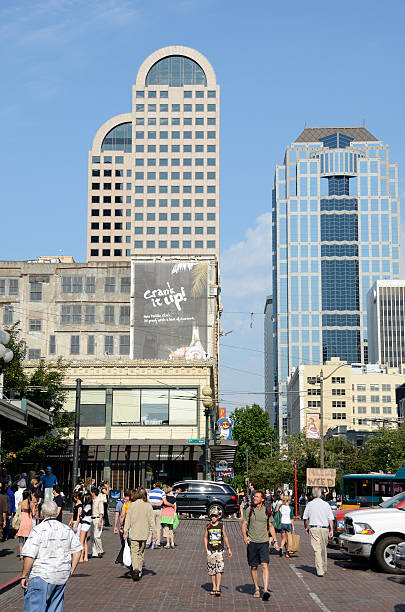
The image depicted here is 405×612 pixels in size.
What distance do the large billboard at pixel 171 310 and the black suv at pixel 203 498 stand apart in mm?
32037

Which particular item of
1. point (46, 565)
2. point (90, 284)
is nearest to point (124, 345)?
point (90, 284)

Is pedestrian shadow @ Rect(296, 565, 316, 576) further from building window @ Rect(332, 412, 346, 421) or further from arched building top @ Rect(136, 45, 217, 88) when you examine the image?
building window @ Rect(332, 412, 346, 421)

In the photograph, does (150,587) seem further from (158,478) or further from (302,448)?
(302,448)

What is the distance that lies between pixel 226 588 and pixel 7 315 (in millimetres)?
64140

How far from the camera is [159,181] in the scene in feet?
436

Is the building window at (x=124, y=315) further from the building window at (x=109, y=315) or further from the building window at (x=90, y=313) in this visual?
the building window at (x=90, y=313)

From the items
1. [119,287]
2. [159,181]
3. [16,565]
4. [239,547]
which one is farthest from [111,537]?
[159,181]

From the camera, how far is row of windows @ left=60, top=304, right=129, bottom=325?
75750 millimetres

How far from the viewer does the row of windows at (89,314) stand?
75750 mm

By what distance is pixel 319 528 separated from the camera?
16891mm

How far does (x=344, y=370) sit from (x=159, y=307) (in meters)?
118

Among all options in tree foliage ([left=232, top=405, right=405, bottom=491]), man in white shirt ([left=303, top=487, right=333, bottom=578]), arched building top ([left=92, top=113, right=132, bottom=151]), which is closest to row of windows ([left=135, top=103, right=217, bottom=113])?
arched building top ([left=92, top=113, right=132, bottom=151])

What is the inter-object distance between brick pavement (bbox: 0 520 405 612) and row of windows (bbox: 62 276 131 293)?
54777mm

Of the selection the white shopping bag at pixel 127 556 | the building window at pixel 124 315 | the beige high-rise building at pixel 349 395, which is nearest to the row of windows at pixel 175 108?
the building window at pixel 124 315
